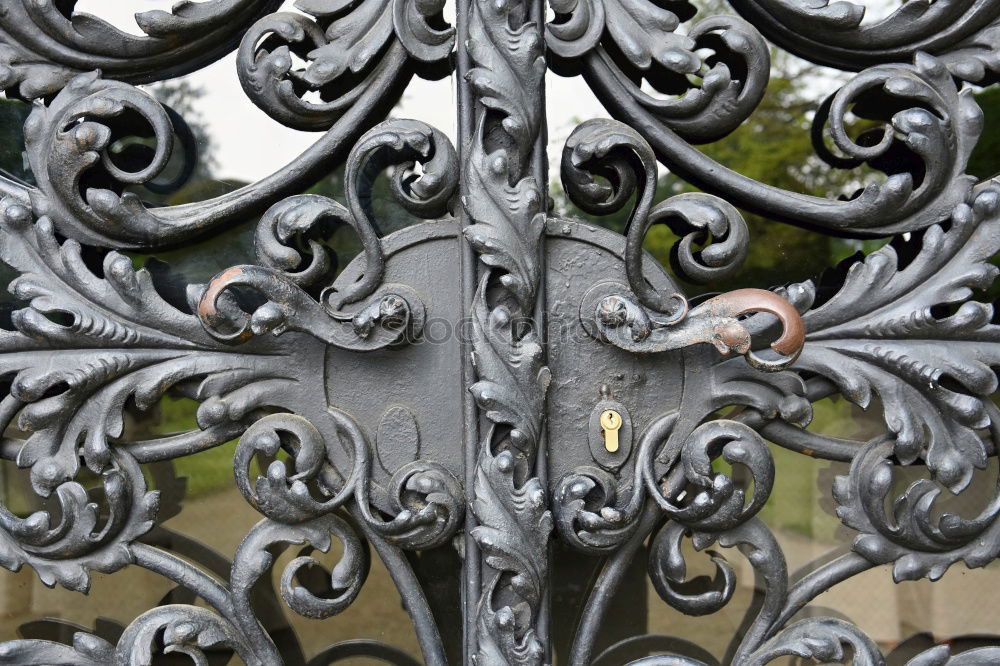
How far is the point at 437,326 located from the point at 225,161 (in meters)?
0.27

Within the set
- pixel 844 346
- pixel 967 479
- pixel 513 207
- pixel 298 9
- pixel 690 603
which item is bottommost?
pixel 690 603

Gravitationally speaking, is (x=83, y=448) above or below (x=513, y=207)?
below

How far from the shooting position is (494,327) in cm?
87

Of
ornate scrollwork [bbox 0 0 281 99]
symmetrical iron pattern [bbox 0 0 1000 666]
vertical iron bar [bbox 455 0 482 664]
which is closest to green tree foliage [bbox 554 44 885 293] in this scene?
symmetrical iron pattern [bbox 0 0 1000 666]

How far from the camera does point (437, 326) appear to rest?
940 millimetres

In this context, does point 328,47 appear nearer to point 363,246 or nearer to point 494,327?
point 363,246

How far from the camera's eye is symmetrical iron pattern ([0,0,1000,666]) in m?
0.89

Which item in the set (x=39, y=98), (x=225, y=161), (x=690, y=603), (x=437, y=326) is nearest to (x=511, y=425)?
(x=437, y=326)

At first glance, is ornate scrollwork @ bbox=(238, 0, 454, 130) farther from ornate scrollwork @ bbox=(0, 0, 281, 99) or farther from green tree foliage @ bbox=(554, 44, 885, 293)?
green tree foliage @ bbox=(554, 44, 885, 293)

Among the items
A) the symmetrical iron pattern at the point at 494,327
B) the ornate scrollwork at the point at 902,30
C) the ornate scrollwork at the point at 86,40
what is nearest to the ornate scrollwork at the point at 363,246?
the symmetrical iron pattern at the point at 494,327

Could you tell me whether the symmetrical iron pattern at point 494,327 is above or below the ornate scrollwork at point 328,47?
below

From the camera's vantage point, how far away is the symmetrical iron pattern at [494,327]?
0.89m

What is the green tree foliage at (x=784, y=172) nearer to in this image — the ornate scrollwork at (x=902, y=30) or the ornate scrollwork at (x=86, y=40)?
the ornate scrollwork at (x=902, y=30)

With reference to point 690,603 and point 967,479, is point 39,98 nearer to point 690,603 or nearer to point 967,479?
point 690,603
